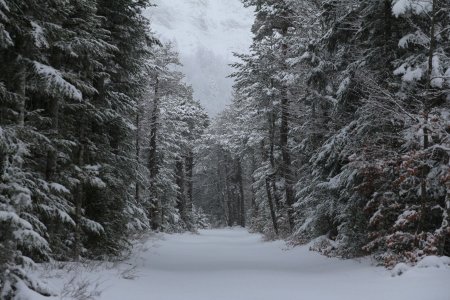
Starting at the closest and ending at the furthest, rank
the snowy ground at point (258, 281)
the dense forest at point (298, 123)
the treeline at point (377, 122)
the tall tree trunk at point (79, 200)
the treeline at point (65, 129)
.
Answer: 1. the treeline at point (65, 129)
2. the dense forest at point (298, 123)
3. the snowy ground at point (258, 281)
4. the treeline at point (377, 122)
5. the tall tree trunk at point (79, 200)

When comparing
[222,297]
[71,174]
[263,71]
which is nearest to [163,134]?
[263,71]

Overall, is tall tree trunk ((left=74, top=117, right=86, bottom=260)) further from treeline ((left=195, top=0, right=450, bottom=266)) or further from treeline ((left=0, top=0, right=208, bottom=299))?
treeline ((left=195, top=0, right=450, bottom=266))

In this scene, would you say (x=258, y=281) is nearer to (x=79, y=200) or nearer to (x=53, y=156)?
(x=79, y=200)

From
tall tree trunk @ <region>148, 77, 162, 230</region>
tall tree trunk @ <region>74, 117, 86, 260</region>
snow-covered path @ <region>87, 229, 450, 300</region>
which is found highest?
tall tree trunk @ <region>148, 77, 162, 230</region>

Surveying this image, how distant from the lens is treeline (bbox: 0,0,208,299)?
733 cm

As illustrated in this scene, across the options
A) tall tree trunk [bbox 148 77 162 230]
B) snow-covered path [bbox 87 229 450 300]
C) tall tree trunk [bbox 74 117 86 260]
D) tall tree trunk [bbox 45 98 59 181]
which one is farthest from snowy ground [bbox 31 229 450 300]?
tall tree trunk [bbox 148 77 162 230]

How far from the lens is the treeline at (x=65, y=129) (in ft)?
24.1

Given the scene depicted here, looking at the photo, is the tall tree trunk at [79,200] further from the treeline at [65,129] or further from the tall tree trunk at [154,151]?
the tall tree trunk at [154,151]

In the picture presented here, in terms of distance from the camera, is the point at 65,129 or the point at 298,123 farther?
the point at 298,123

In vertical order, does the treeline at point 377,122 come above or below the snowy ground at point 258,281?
above

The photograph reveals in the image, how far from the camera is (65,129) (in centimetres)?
1269

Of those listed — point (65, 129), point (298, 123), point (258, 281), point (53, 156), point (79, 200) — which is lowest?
point (258, 281)

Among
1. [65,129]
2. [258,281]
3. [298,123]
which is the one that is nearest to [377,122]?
[258,281]

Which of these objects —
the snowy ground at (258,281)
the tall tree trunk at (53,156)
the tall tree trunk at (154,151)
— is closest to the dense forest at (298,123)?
the tall tree trunk at (53,156)
